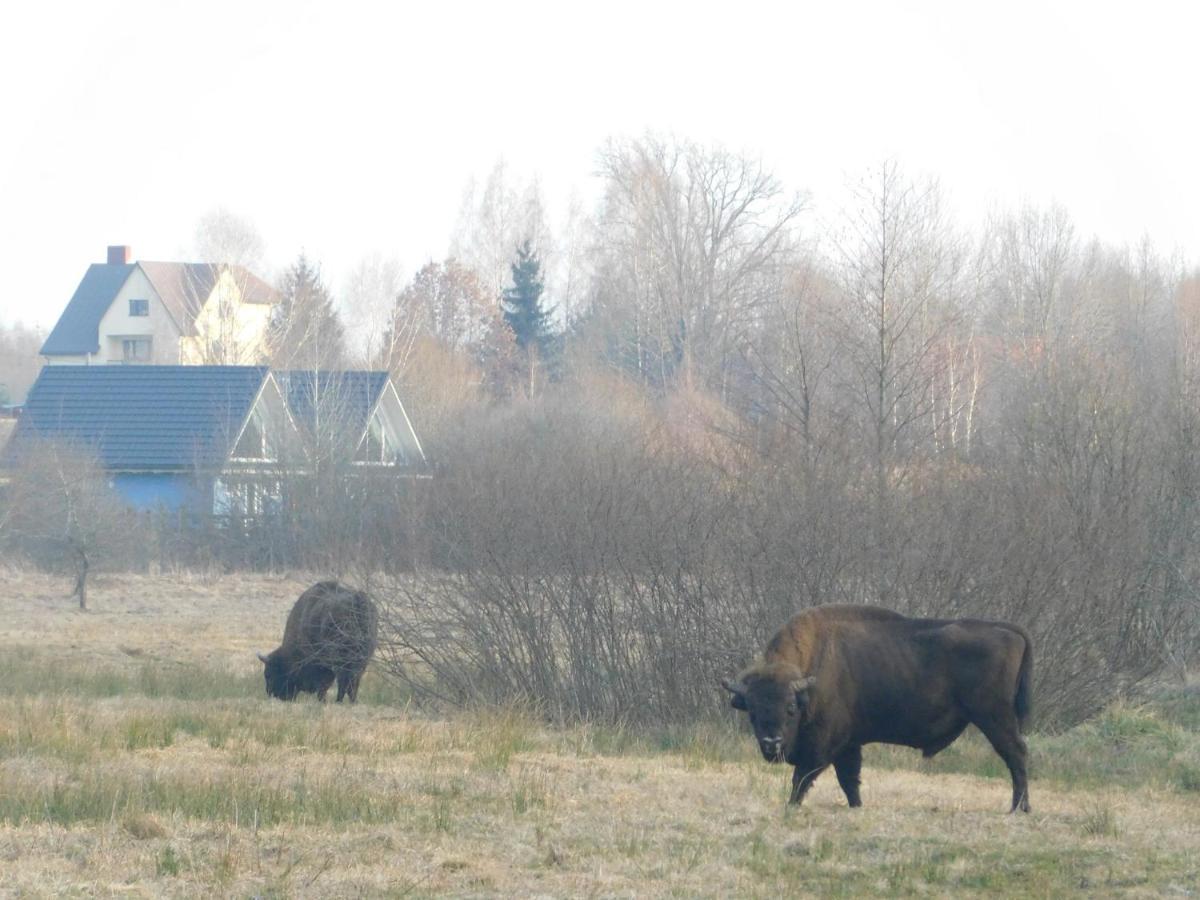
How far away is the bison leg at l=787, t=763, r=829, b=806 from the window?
6646cm

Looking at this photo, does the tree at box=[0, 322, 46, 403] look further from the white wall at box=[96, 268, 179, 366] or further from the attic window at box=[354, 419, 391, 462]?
the attic window at box=[354, 419, 391, 462]

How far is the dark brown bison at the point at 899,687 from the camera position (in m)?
10.7

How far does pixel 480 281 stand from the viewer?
74875mm

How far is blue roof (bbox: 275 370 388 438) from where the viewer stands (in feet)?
127

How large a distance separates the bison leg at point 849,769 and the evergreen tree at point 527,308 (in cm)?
5736

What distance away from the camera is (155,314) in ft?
239

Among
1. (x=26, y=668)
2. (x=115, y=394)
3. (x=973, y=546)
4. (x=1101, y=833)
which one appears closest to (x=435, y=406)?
(x=115, y=394)

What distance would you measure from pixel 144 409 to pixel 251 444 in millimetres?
6438

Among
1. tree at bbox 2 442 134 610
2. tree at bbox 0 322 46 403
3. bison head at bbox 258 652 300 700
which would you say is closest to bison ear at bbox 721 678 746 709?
bison head at bbox 258 652 300 700

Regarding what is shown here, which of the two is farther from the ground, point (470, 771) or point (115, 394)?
point (115, 394)

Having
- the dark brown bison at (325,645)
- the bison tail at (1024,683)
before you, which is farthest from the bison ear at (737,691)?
the dark brown bison at (325,645)

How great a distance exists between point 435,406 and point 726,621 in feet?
120

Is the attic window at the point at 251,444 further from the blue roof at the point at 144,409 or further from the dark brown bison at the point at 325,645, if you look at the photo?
the dark brown bison at the point at 325,645

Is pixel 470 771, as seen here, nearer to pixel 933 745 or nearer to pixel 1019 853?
pixel 933 745
